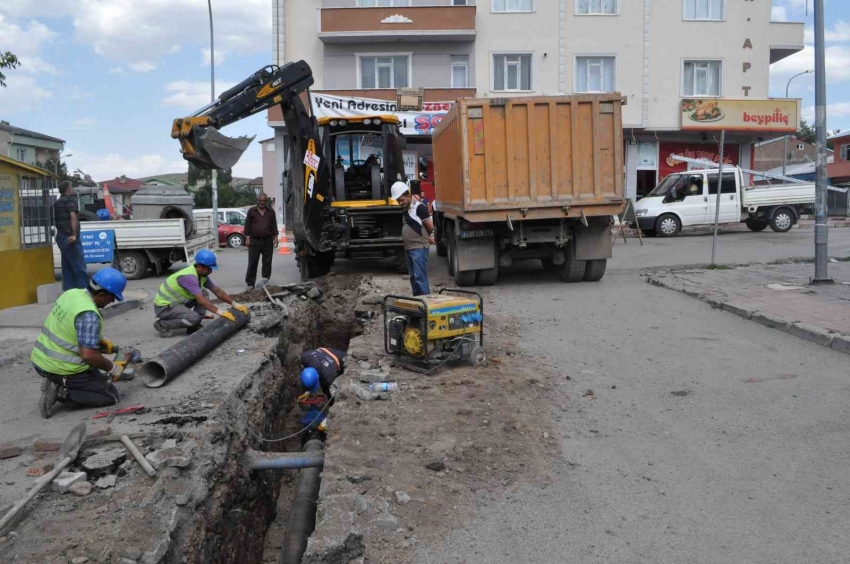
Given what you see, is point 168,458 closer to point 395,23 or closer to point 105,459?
point 105,459

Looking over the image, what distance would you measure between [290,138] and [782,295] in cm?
799

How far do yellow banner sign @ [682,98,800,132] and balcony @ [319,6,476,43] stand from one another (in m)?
8.47

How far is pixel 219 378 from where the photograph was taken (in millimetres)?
6660

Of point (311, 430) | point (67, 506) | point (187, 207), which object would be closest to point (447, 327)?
point (311, 430)

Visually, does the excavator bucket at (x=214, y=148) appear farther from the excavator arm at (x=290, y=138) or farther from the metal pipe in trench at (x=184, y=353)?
the metal pipe in trench at (x=184, y=353)

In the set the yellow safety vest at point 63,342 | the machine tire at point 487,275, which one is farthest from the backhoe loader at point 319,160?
the yellow safety vest at point 63,342

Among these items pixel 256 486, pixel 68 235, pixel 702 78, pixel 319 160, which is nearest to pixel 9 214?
pixel 68 235

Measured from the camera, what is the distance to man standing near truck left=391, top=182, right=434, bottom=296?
9.12 meters

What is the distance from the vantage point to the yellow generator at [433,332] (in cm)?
642

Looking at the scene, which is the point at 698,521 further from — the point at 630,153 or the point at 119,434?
the point at 630,153

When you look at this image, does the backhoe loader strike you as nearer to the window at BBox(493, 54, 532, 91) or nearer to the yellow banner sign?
the window at BBox(493, 54, 532, 91)

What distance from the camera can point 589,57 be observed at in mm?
25500

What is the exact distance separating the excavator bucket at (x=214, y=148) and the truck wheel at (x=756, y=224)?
16402mm

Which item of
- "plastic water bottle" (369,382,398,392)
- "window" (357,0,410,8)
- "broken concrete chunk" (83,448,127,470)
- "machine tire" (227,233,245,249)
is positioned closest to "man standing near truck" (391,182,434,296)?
"plastic water bottle" (369,382,398,392)
